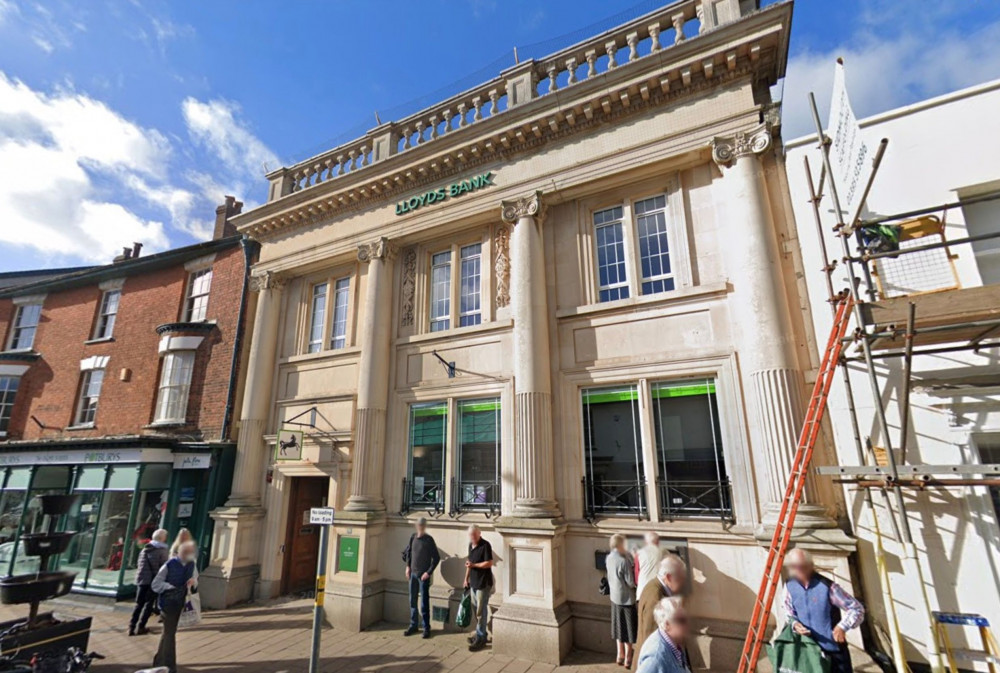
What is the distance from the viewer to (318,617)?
577 cm

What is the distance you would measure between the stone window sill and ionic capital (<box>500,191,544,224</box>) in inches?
82.0

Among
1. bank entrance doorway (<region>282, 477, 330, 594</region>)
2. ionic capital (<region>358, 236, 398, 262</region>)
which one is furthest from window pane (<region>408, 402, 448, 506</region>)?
ionic capital (<region>358, 236, 398, 262</region>)

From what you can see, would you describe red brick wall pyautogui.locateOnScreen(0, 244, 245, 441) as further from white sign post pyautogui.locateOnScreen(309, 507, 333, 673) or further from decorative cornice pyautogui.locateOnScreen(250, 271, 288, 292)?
white sign post pyautogui.locateOnScreen(309, 507, 333, 673)

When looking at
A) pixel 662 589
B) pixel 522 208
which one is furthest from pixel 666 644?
pixel 522 208

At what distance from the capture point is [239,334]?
503 inches

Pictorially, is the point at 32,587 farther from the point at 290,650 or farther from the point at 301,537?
the point at 301,537

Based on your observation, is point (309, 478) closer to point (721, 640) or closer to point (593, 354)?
point (593, 354)

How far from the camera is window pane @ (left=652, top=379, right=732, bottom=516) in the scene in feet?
23.4

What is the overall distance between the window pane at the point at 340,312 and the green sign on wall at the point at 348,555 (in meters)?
4.57

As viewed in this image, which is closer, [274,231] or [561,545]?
[561,545]

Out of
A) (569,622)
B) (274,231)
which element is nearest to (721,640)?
(569,622)

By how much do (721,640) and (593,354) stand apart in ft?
15.0

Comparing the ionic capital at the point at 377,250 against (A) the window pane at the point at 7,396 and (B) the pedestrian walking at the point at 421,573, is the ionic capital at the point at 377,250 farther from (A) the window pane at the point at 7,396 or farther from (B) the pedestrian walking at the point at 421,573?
(A) the window pane at the point at 7,396

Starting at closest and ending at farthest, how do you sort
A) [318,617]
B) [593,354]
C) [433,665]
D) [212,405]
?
[318,617]
[433,665]
[593,354]
[212,405]
